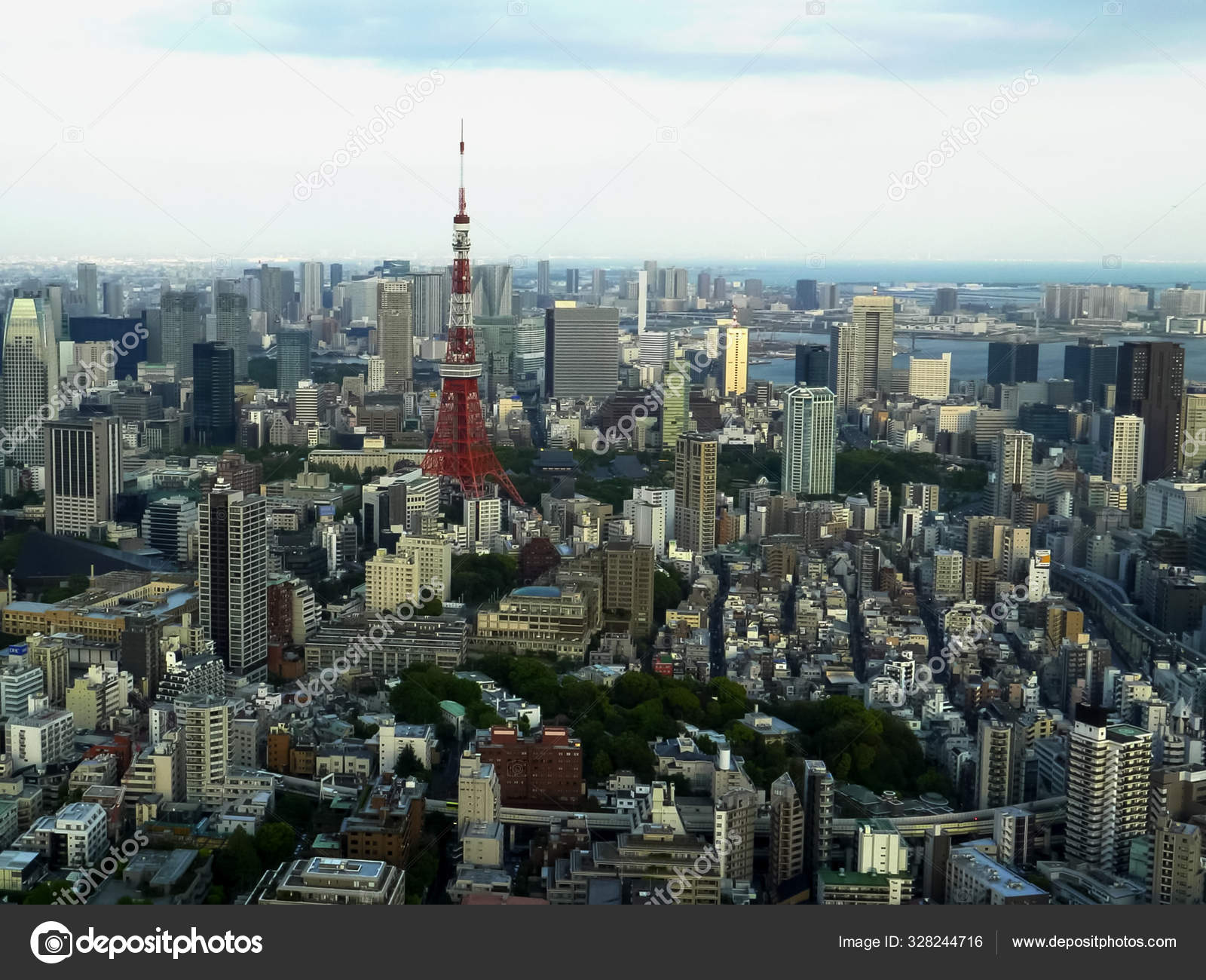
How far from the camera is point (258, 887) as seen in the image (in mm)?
3969

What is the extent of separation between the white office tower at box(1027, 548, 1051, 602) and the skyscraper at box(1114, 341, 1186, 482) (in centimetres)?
220

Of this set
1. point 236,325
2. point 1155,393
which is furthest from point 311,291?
point 1155,393

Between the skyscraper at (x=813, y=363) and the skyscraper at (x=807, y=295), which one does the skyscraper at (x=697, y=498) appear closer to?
the skyscraper at (x=807, y=295)

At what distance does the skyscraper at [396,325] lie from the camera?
54.5 ft

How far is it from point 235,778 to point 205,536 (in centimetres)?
205

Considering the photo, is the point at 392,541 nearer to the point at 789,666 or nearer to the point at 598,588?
the point at 598,588

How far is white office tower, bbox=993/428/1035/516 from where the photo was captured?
9766 mm

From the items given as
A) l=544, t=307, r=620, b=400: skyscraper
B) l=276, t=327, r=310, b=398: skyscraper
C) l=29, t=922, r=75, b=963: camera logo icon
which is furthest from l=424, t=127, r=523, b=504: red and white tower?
l=29, t=922, r=75, b=963: camera logo icon

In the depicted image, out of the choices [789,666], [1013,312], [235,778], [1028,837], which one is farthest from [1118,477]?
[235,778]

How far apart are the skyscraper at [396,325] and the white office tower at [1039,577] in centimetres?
952

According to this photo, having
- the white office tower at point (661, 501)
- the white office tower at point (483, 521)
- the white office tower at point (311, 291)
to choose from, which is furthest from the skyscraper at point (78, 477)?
the white office tower at point (311, 291)

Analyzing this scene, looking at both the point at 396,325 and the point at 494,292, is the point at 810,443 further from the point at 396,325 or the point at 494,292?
the point at 396,325

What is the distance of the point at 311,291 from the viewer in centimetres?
1775

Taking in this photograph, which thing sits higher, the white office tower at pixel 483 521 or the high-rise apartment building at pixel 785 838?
the white office tower at pixel 483 521
